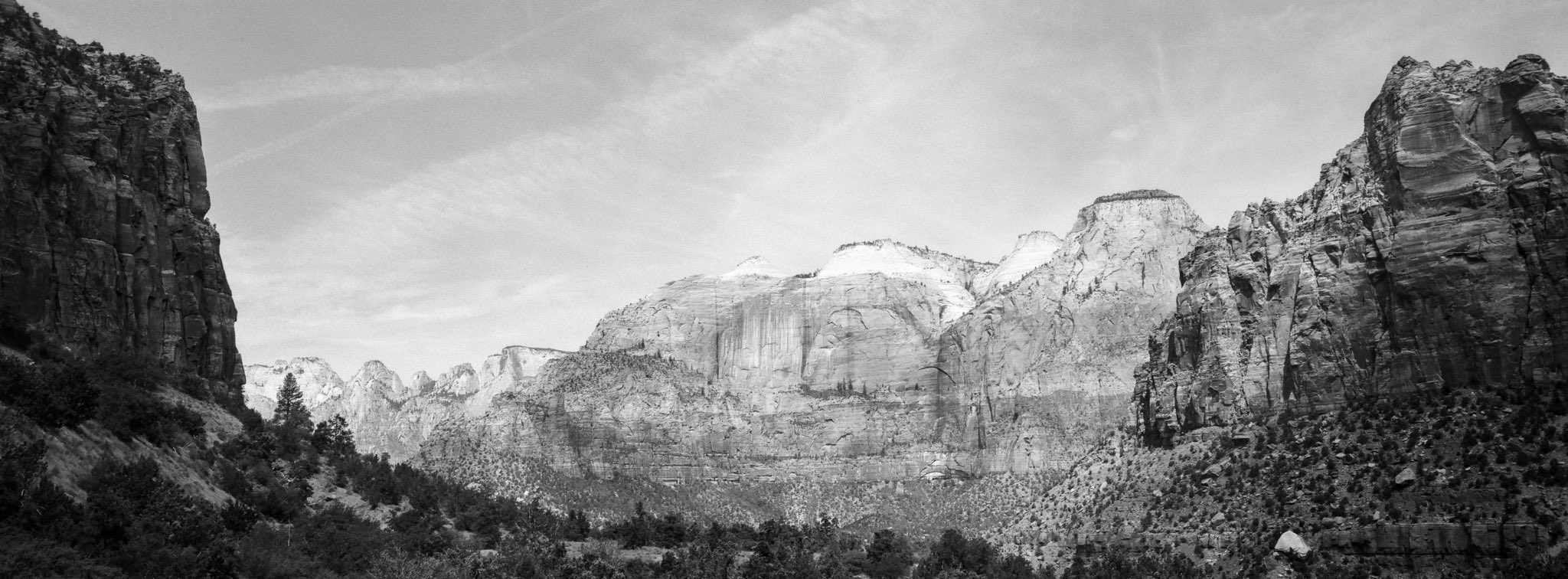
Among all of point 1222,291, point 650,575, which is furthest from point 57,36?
point 1222,291

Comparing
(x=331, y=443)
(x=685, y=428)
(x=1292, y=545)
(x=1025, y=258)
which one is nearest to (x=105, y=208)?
(x=331, y=443)

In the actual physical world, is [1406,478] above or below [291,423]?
below

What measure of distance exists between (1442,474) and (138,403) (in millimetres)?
60866

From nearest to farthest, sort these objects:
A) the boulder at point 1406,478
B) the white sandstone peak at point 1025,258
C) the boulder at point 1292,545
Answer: the boulder at point 1406,478
the boulder at point 1292,545
the white sandstone peak at point 1025,258

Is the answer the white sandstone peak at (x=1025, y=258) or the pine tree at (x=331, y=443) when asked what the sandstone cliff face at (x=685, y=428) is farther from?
the pine tree at (x=331, y=443)

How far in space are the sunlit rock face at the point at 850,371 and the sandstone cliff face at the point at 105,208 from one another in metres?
63.5

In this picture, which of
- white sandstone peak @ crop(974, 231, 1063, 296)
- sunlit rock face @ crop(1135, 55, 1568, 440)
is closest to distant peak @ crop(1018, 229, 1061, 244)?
white sandstone peak @ crop(974, 231, 1063, 296)

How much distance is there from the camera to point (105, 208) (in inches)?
2522

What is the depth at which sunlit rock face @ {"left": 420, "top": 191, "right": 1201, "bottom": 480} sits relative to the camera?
481ft

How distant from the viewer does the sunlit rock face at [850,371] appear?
481 feet

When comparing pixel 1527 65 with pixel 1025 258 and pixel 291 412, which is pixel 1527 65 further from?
pixel 1025 258

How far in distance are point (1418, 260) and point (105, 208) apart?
226 feet

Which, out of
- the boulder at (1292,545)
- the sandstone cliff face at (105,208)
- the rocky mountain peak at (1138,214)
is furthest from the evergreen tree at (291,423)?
the rocky mountain peak at (1138,214)

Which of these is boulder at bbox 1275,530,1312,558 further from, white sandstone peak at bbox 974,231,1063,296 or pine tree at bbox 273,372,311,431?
white sandstone peak at bbox 974,231,1063,296
